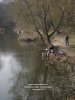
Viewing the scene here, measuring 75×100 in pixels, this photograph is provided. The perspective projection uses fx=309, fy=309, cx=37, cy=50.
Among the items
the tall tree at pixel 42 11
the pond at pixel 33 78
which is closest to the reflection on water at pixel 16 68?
the pond at pixel 33 78

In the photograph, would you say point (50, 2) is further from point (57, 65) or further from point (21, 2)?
point (57, 65)

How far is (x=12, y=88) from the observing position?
2252 cm

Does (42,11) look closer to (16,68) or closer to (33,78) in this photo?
(16,68)

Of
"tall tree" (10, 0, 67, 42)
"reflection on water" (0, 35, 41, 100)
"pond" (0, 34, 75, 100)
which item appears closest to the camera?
"pond" (0, 34, 75, 100)

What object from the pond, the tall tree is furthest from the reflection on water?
the tall tree

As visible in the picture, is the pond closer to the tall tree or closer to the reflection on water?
the reflection on water

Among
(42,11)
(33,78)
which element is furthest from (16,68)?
(42,11)

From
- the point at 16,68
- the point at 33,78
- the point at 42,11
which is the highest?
the point at 42,11

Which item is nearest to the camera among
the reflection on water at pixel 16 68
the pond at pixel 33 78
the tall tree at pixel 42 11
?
the pond at pixel 33 78

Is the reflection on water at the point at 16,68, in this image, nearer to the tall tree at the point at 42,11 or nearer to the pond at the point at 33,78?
the pond at the point at 33,78

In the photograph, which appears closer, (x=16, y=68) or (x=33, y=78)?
(x=33, y=78)

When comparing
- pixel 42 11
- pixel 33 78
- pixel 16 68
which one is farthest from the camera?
pixel 42 11

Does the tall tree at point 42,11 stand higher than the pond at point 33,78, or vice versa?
the tall tree at point 42,11

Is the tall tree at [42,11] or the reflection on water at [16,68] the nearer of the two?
the reflection on water at [16,68]
